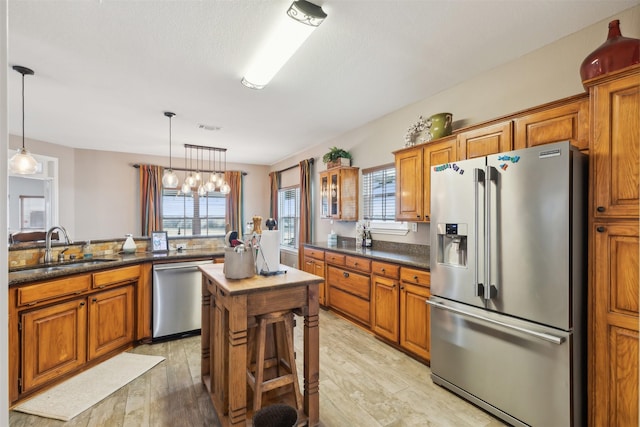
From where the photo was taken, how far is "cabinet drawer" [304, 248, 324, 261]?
4.28 m

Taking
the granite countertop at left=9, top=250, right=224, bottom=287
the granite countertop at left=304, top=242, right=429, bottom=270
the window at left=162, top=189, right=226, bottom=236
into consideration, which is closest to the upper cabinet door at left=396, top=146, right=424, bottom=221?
the granite countertop at left=304, top=242, right=429, bottom=270

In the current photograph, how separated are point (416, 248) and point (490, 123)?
1.61m

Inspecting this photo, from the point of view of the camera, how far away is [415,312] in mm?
2756

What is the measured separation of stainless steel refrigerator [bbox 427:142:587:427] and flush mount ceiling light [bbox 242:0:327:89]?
1468mm

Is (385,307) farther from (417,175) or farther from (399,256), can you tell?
(417,175)

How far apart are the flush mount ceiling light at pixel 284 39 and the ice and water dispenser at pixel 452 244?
5.77ft

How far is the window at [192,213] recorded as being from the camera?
259 inches

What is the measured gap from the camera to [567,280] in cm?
170

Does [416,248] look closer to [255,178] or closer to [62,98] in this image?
[62,98]

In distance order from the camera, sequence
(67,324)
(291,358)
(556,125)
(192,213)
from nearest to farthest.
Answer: (291,358), (556,125), (67,324), (192,213)

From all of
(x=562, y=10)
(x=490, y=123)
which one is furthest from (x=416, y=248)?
(x=562, y=10)

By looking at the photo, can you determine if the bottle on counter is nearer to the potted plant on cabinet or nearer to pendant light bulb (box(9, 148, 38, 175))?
pendant light bulb (box(9, 148, 38, 175))

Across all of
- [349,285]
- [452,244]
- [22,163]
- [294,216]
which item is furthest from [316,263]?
[22,163]

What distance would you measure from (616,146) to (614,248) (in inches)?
22.7
